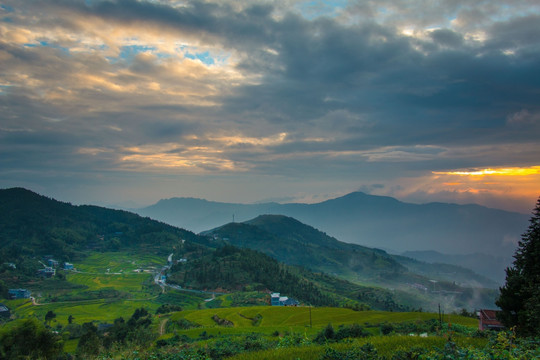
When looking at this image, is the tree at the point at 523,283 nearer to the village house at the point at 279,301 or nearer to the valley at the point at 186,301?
the valley at the point at 186,301

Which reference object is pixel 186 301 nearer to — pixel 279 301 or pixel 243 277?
pixel 243 277

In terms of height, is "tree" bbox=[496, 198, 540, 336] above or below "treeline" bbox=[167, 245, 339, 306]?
above

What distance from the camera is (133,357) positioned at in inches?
500

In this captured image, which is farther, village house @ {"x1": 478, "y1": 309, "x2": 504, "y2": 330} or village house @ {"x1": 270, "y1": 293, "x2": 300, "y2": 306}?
village house @ {"x1": 270, "y1": 293, "x2": 300, "y2": 306}

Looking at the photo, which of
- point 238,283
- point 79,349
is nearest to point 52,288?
point 238,283

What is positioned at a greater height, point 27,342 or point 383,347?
point 383,347

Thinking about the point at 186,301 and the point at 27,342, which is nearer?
the point at 27,342

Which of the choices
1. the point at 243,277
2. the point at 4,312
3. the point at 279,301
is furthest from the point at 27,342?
the point at 243,277

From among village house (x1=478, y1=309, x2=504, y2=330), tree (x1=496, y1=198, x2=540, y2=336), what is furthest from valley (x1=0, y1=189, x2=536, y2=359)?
tree (x1=496, y1=198, x2=540, y2=336)

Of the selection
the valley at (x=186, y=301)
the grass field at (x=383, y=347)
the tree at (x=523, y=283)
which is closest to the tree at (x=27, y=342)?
the valley at (x=186, y=301)

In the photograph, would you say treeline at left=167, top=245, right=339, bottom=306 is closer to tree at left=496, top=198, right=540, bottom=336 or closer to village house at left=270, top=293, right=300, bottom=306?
village house at left=270, top=293, right=300, bottom=306

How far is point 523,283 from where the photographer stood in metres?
27.1

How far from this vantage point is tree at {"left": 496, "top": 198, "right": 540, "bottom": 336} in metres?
24.8

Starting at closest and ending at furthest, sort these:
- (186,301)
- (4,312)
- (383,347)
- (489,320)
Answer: (383,347) < (489,320) < (4,312) < (186,301)
